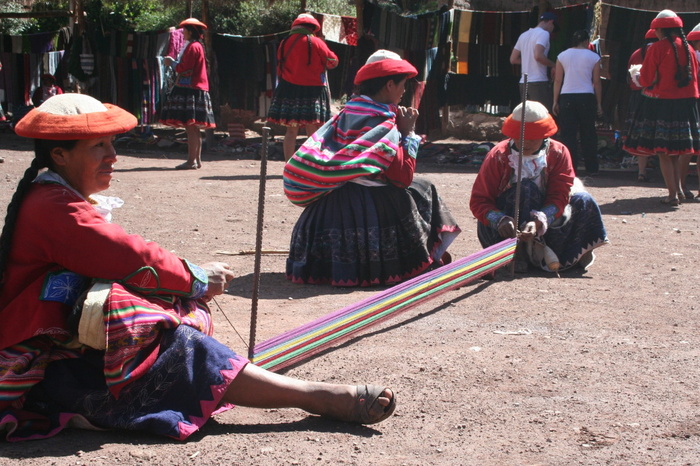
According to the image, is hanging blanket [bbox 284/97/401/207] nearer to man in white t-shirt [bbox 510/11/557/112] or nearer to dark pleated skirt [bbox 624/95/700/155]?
dark pleated skirt [bbox 624/95/700/155]

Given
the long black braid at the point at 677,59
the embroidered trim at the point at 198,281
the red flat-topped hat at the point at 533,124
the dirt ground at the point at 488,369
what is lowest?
the dirt ground at the point at 488,369

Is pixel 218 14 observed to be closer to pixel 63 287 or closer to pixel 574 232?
pixel 574 232

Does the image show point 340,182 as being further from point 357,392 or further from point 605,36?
point 605,36

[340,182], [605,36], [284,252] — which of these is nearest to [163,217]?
[284,252]

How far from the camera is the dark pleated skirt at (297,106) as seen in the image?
35.5 feet

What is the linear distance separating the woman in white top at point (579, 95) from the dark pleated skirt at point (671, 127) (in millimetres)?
1505

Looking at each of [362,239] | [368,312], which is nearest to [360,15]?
[362,239]

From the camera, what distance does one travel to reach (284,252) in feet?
21.0

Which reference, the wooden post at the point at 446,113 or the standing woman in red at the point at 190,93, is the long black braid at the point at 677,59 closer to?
the wooden post at the point at 446,113

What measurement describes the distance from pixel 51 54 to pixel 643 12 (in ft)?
30.7

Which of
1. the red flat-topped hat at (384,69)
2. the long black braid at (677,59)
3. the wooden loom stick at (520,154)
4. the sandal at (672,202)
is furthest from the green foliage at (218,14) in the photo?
the wooden loom stick at (520,154)

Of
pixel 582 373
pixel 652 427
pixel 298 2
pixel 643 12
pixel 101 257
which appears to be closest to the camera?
pixel 101 257

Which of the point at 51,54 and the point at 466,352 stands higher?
the point at 51,54

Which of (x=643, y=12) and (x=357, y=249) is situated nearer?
(x=357, y=249)
